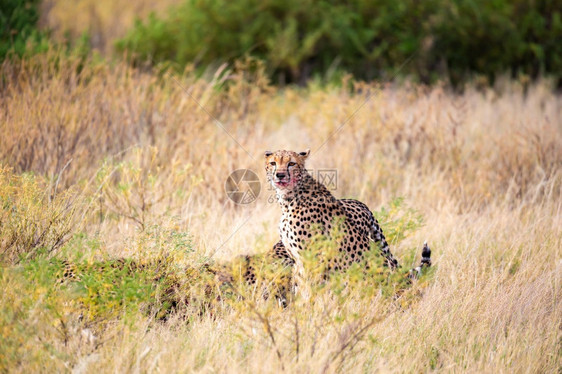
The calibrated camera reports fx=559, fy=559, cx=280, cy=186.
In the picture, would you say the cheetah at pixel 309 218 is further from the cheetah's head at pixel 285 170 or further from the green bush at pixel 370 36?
the green bush at pixel 370 36

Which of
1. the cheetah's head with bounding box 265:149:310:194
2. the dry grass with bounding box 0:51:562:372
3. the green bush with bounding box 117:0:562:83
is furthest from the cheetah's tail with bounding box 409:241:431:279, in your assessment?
the green bush with bounding box 117:0:562:83

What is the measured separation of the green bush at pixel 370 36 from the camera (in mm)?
10195

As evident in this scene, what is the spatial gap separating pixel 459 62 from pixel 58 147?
Result: 26.6 ft

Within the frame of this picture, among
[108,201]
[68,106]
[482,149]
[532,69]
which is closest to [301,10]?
[532,69]

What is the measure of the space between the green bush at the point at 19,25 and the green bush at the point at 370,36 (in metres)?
2.41

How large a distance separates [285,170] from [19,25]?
5388mm

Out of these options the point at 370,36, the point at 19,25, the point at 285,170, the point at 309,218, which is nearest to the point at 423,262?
the point at 309,218

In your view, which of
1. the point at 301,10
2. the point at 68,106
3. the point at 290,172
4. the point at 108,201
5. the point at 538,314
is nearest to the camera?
the point at 538,314

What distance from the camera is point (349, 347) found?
2.97 m

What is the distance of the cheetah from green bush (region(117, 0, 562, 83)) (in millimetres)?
6420

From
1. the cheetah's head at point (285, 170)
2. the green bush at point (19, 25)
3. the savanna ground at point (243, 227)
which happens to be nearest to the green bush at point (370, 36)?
the green bush at point (19, 25)

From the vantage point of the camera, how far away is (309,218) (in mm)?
3652

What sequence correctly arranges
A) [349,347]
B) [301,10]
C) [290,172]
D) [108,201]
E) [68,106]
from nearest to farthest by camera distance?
1. [349,347]
2. [290,172]
3. [108,201]
4. [68,106]
5. [301,10]

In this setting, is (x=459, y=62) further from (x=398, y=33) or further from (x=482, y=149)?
(x=482, y=149)
